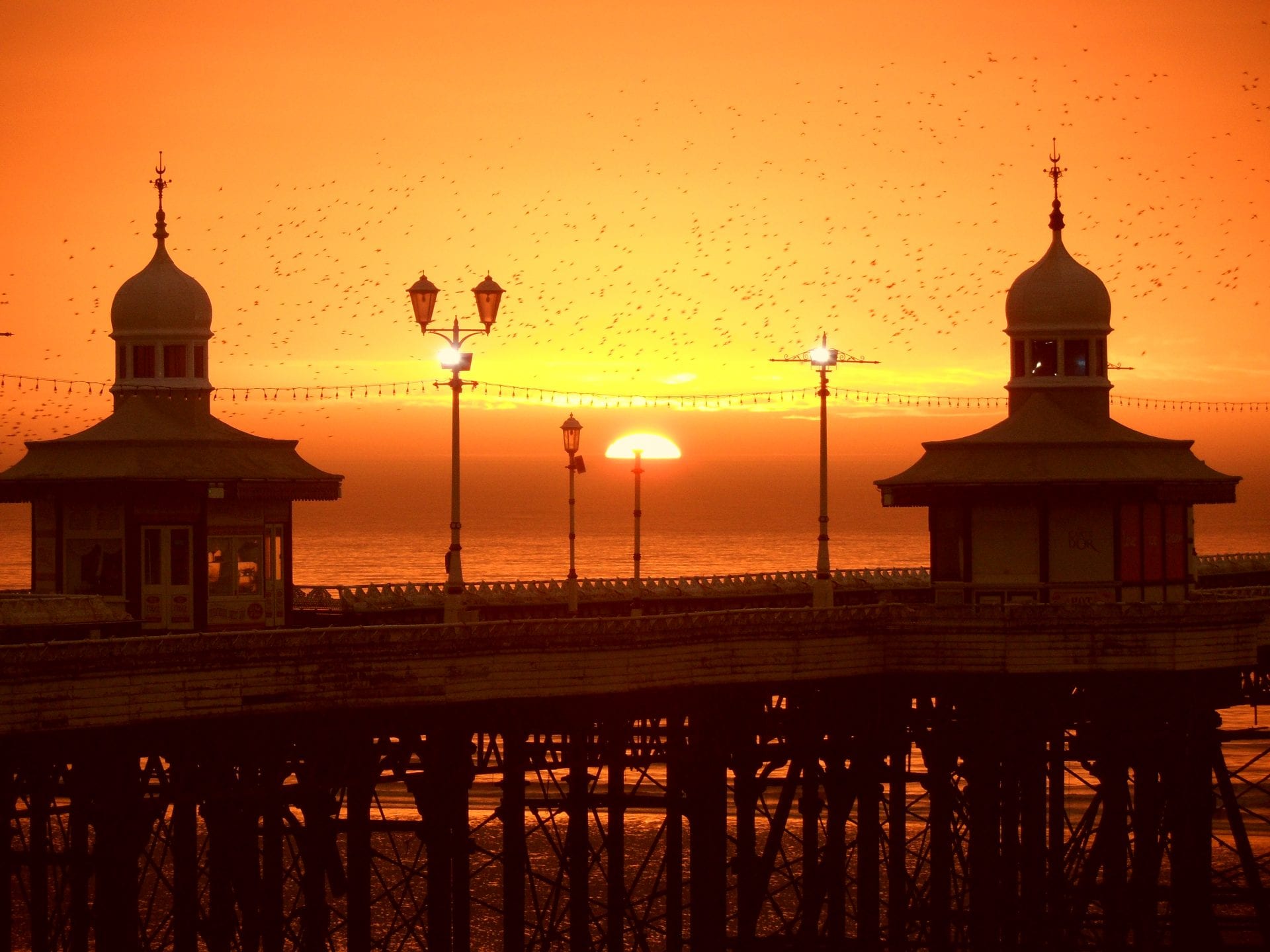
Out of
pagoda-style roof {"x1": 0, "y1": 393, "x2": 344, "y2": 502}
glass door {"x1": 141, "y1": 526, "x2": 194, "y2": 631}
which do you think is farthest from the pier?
pagoda-style roof {"x1": 0, "y1": 393, "x2": 344, "y2": 502}

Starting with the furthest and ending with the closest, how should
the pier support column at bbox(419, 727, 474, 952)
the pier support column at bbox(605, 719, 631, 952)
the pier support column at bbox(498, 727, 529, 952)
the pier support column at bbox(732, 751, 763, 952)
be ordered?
the pier support column at bbox(605, 719, 631, 952), the pier support column at bbox(732, 751, 763, 952), the pier support column at bbox(498, 727, 529, 952), the pier support column at bbox(419, 727, 474, 952)

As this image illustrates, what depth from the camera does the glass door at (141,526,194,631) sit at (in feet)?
157

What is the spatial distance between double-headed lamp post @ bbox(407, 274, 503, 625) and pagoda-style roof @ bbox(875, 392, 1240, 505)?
13614 millimetres

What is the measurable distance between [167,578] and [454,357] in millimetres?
11061

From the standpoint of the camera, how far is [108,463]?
1913 inches

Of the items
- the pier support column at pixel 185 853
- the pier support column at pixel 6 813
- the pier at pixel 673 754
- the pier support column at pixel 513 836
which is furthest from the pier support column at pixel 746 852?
the pier support column at pixel 6 813

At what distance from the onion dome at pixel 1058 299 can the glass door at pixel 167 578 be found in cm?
2080

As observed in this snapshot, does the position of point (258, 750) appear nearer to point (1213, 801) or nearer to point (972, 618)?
point (972, 618)

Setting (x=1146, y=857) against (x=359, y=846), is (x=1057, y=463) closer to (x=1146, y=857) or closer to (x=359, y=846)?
(x=1146, y=857)

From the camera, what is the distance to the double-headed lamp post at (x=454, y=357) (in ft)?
Answer: 132

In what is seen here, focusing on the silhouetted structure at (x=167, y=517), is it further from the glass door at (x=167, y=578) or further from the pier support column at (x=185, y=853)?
the pier support column at (x=185, y=853)

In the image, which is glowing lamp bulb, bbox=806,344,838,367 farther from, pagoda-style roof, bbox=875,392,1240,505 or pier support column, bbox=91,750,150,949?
pier support column, bbox=91,750,150,949

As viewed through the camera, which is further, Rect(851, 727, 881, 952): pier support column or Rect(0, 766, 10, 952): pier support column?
Rect(851, 727, 881, 952): pier support column

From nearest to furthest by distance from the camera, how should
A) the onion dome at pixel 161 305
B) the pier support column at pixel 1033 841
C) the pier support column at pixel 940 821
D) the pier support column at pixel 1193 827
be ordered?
1. the pier support column at pixel 940 821
2. the pier support column at pixel 1033 841
3. the pier support column at pixel 1193 827
4. the onion dome at pixel 161 305
